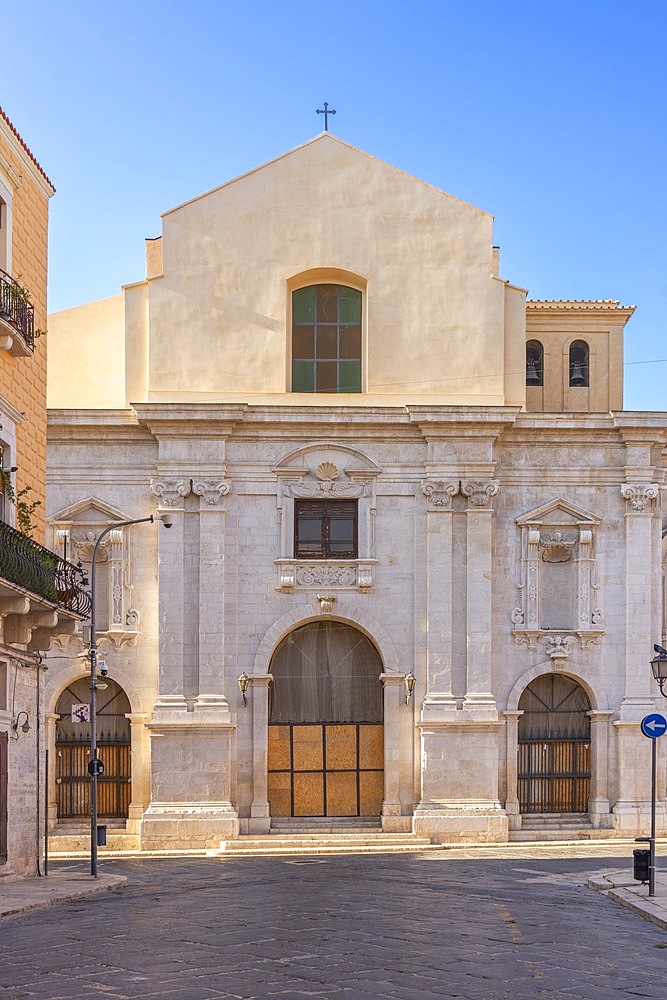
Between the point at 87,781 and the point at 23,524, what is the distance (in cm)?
1276

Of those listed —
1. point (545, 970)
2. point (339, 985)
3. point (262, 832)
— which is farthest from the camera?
point (262, 832)

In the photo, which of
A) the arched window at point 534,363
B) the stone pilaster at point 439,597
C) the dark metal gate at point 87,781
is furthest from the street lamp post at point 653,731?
the arched window at point 534,363

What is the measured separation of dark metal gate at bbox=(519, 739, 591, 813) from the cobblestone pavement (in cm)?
859

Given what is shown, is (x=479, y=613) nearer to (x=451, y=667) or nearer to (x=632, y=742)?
(x=451, y=667)

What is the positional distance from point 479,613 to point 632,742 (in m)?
4.94

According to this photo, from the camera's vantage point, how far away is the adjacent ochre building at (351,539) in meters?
35.7

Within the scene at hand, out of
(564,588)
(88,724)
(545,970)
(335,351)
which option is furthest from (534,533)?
(545,970)

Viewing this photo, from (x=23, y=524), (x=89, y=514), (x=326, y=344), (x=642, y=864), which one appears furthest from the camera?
(x=326, y=344)

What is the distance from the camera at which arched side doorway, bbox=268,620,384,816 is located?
3619 cm

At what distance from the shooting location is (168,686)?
116 feet

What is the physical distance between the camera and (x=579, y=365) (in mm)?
41031

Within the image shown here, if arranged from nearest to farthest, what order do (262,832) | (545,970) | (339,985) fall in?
(339,985) < (545,970) < (262,832)

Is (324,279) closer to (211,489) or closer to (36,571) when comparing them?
(211,489)

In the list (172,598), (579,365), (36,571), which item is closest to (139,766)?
(172,598)
